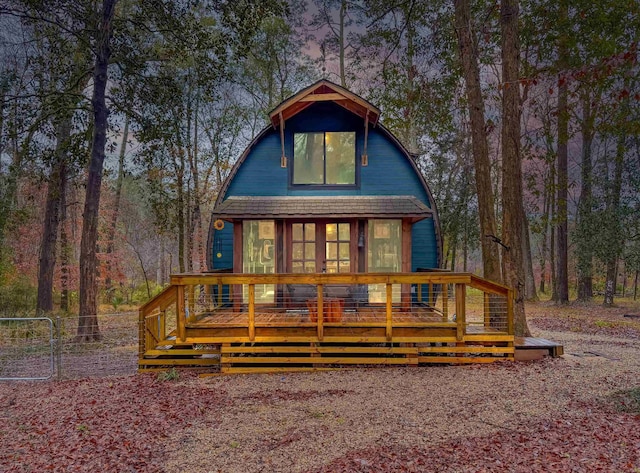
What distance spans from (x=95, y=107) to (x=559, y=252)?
17.2m

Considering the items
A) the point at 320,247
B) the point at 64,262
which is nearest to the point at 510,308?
the point at 320,247

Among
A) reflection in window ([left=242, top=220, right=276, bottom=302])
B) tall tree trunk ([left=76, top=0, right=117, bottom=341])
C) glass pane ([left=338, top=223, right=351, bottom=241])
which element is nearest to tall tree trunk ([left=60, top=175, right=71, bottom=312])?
tall tree trunk ([left=76, top=0, right=117, bottom=341])

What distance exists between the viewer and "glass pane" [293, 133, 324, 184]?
1038cm

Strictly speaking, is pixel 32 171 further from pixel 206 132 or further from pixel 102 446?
pixel 102 446

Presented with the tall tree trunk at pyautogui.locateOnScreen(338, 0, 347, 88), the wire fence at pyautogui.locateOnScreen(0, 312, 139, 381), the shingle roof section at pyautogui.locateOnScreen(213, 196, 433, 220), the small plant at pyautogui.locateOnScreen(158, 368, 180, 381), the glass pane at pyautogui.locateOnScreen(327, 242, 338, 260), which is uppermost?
the tall tree trunk at pyautogui.locateOnScreen(338, 0, 347, 88)

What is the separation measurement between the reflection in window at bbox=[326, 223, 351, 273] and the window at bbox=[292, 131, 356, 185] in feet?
4.21

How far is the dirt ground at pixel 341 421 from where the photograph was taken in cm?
388

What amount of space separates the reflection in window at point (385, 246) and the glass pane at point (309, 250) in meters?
1.29

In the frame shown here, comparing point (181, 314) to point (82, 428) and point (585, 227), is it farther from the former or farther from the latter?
point (585, 227)

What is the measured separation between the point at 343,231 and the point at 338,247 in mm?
395

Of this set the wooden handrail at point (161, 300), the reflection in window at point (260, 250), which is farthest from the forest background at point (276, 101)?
the wooden handrail at point (161, 300)

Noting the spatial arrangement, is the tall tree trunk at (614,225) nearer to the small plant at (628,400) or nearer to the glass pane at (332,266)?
the glass pane at (332,266)

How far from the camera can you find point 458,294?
6836 millimetres

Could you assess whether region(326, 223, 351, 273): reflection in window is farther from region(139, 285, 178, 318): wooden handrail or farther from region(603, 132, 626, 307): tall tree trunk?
region(603, 132, 626, 307): tall tree trunk
